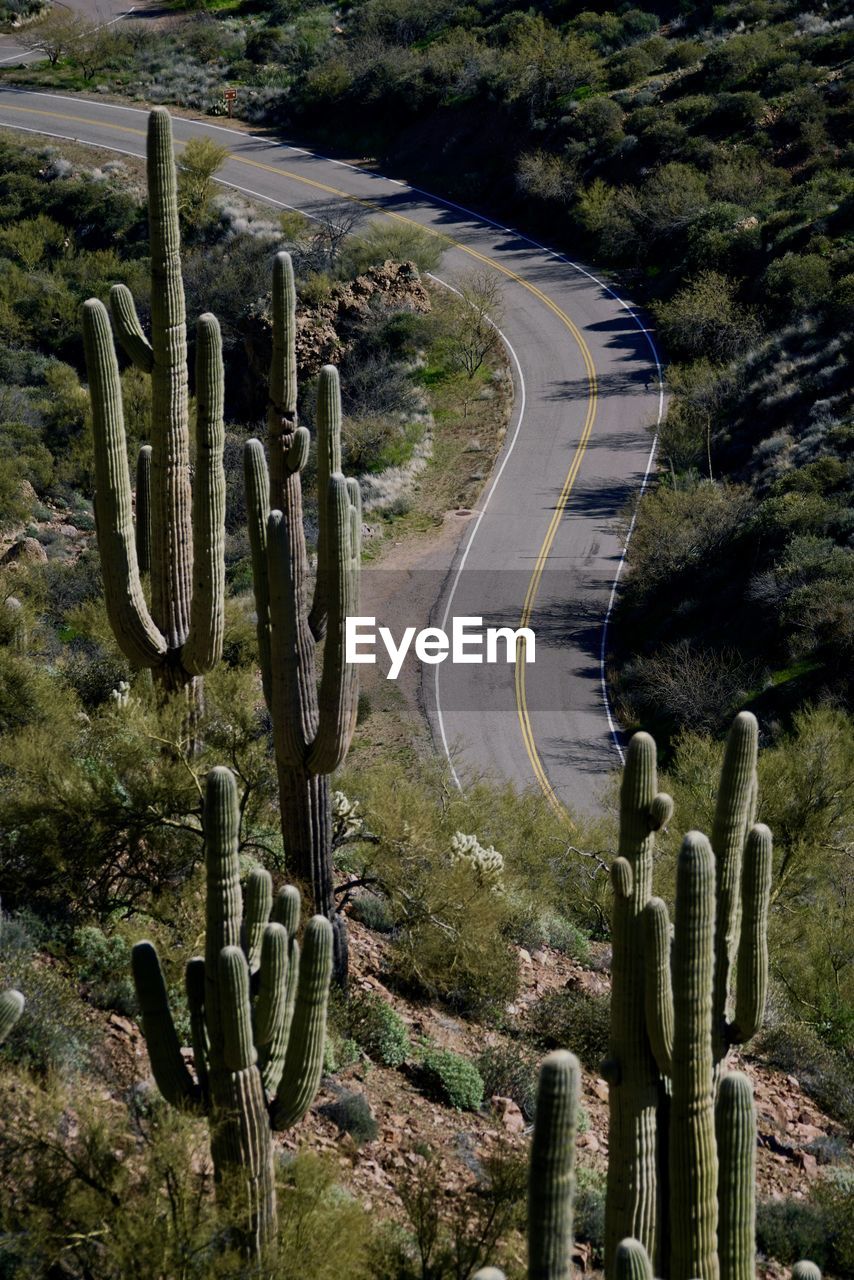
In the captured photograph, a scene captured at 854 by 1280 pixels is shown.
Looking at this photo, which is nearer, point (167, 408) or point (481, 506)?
point (167, 408)

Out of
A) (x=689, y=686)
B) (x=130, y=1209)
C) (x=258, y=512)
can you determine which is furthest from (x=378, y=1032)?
(x=689, y=686)

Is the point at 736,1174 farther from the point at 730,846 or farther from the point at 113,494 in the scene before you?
the point at 113,494

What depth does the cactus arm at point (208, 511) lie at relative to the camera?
17188mm

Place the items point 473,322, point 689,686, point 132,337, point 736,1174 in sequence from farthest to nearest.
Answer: point 473,322, point 689,686, point 132,337, point 736,1174

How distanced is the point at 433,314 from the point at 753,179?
42.6 feet

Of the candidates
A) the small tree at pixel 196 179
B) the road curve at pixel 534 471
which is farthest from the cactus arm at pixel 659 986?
the small tree at pixel 196 179

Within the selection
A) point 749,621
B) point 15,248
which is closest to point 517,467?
point 749,621

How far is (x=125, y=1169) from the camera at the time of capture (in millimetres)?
12117

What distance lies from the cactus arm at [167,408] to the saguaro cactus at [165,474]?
0.04ft

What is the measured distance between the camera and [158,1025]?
12.1 m

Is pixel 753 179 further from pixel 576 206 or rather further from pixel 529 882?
pixel 529 882

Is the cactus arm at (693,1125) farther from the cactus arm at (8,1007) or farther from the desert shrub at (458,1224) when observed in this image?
the cactus arm at (8,1007)

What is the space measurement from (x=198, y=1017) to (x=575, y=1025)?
7758 mm

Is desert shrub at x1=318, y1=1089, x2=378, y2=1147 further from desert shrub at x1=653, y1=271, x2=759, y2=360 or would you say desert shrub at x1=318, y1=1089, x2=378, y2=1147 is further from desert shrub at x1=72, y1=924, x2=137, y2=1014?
desert shrub at x1=653, y1=271, x2=759, y2=360
